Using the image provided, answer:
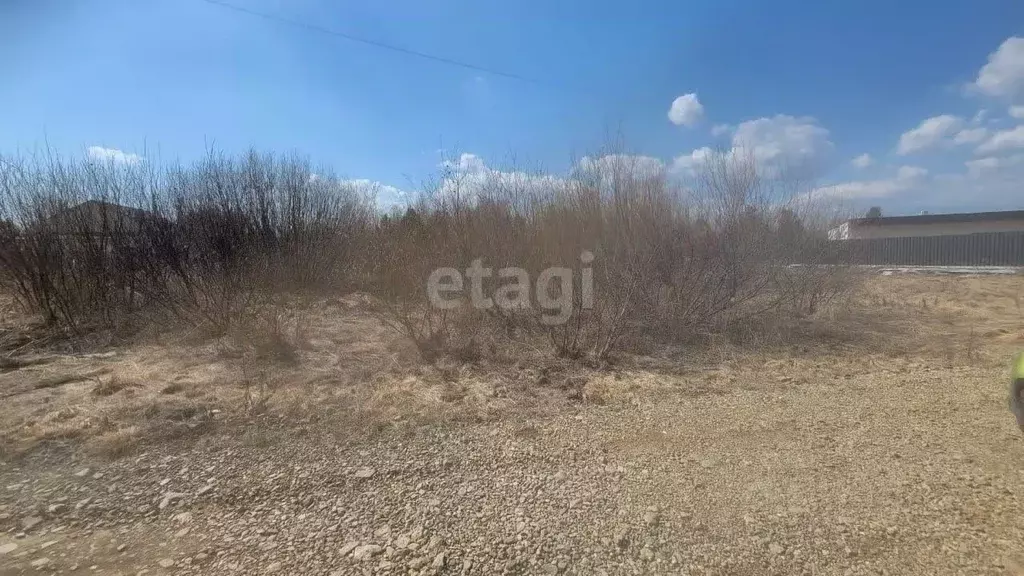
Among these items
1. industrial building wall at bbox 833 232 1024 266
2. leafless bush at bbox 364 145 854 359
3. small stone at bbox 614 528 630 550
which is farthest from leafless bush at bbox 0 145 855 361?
industrial building wall at bbox 833 232 1024 266

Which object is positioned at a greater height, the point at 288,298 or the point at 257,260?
the point at 257,260

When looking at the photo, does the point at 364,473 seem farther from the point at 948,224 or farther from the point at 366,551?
the point at 948,224

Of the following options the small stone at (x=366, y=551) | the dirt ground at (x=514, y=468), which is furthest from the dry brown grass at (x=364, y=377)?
the small stone at (x=366, y=551)

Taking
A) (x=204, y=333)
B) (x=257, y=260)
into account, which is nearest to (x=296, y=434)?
(x=204, y=333)

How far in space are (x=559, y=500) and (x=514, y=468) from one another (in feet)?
1.65

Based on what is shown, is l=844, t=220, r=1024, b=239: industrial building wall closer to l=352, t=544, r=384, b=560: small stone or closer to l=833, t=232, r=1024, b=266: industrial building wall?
l=833, t=232, r=1024, b=266: industrial building wall

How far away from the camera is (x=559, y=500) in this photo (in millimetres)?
2611

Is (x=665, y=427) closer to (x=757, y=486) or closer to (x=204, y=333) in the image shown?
(x=757, y=486)

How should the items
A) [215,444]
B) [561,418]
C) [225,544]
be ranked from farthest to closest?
[561,418], [215,444], [225,544]

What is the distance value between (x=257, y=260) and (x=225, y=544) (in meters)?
6.87

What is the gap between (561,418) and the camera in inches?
157

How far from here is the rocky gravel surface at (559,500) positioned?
2.13 m

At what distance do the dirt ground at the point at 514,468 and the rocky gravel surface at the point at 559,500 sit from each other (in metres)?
0.01

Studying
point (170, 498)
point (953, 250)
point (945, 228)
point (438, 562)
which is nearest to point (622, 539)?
point (438, 562)
